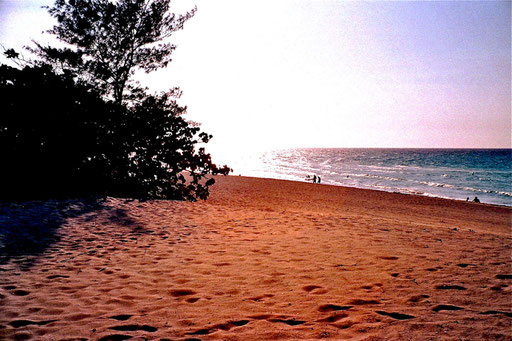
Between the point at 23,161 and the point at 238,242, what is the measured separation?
9831 mm

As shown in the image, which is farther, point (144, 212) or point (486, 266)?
point (144, 212)

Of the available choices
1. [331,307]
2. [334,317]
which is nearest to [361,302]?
[331,307]

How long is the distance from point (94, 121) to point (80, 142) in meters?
1.17

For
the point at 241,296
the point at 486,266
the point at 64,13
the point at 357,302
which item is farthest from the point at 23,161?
the point at 486,266

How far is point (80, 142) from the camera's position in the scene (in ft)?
39.4

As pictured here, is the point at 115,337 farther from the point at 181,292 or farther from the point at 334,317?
the point at 334,317

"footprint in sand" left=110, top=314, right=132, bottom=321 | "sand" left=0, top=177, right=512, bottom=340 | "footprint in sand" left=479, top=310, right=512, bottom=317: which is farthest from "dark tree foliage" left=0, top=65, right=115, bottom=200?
"footprint in sand" left=479, top=310, right=512, bottom=317

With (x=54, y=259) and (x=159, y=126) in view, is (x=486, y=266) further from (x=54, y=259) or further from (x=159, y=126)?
(x=159, y=126)

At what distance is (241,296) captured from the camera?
165 inches

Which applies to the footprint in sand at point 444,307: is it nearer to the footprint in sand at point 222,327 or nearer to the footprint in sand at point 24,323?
the footprint in sand at point 222,327

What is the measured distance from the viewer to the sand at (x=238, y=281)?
3281mm

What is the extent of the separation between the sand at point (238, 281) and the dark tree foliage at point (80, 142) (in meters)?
3.40

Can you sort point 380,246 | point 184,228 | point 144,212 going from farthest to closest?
point 144,212
point 184,228
point 380,246

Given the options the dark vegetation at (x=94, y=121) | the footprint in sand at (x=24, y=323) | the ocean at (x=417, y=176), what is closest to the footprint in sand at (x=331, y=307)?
the footprint in sand at (x=24, y=323)
